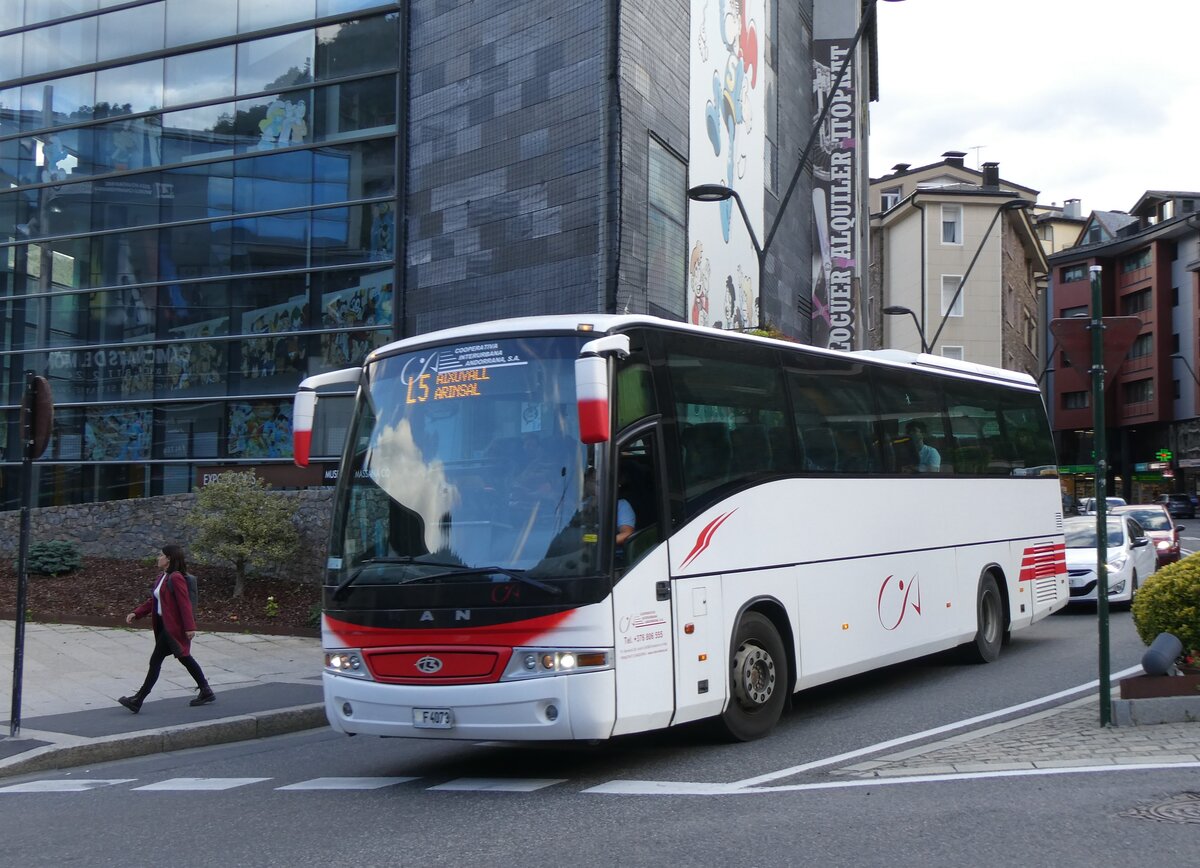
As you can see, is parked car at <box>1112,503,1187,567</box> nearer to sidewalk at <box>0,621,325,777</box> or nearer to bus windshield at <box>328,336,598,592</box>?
sidewalk at <box>0,621,325,777</box>

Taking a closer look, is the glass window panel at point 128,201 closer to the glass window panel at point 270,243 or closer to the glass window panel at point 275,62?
A: the glass window panel at point 270,243

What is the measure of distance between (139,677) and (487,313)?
9.69 metres

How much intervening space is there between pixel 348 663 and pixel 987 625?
833 centimetres

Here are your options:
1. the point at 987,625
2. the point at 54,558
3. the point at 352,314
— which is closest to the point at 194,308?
the point at 352,314

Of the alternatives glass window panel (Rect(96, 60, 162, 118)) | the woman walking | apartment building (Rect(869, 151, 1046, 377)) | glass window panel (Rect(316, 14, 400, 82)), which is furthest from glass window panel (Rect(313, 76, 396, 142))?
apartment building (Rect(869, 151, 1046, 377))

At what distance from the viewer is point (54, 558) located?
2059cm

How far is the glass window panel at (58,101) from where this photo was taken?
28.1 metres

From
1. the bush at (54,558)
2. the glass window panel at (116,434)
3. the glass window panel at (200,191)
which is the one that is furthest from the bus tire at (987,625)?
the glass window panel at (116,434)

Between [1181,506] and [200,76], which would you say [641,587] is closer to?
[200,76]

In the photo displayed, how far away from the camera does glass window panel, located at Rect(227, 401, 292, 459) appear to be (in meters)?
24.8

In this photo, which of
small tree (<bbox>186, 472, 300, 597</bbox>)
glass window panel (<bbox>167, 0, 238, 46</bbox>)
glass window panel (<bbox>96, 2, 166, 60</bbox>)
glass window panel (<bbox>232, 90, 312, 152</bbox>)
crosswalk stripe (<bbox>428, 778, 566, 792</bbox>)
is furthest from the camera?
glass window panel (<bbox>96, 2, 166, 60</bbox>)

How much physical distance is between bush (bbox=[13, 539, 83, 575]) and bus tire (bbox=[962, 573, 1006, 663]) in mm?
14343

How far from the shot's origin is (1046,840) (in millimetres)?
5891

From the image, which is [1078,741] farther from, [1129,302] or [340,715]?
[1129,302]
